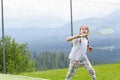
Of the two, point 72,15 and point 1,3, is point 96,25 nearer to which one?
point 72,15

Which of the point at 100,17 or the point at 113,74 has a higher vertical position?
the point at 100,17

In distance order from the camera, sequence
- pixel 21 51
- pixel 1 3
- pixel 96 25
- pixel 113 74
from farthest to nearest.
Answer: pixel 21 51 < pixel 96 25 < pixel 1 3 < pixel 113 74

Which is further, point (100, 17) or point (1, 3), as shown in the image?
point (100, 17)

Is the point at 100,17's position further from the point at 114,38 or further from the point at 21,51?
the point at 21,51

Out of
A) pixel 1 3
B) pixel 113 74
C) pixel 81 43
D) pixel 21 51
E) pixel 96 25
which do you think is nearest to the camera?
pixel 81 43

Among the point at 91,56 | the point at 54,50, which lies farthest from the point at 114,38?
the point at 54,50

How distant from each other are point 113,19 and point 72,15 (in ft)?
7.12

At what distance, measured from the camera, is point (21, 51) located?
127 ft

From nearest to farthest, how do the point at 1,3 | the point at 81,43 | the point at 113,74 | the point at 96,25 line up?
1. the point at 81,43
2. the point at 113,74
3. the point at 1,3
4. the point at 96,25

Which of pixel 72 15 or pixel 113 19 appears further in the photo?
pixel 113 19

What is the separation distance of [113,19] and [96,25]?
2.58 ft

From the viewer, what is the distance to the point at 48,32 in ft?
57.7

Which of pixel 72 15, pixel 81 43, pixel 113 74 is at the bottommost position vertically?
pixel 113 74

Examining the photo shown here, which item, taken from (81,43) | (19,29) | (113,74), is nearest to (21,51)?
(19,29)
